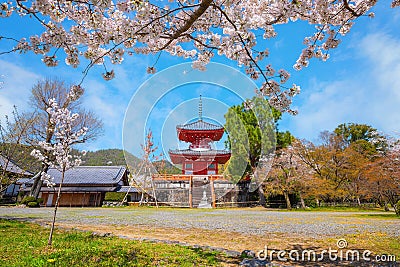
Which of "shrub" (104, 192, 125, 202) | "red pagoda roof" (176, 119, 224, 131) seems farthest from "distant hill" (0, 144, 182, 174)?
"red pagoda roof" (176, 119, 224, 131)

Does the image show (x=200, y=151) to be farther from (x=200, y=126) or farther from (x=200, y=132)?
(x=200, y=126)

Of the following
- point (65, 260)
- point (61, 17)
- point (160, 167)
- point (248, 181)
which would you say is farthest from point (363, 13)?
point (160, 167)

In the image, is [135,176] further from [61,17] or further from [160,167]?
[61,17]

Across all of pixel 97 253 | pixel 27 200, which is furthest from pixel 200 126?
pixel 97 253

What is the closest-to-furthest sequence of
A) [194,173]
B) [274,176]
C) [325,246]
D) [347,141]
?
1. [325,246]
2. [274,176]
3. [194,173]
4. [347,141]

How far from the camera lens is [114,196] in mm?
21984

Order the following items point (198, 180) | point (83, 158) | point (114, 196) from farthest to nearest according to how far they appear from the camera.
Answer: point (114, 196)
point (198, 180)
point (83, 158)

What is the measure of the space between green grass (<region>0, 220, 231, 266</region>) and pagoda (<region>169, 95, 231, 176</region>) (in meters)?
17.3

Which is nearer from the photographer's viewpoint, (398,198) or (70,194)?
(398,198)

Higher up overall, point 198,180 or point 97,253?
point 198,180

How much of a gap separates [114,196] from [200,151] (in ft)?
28.2

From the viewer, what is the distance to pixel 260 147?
19016mm

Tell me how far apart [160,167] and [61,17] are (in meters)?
22.8

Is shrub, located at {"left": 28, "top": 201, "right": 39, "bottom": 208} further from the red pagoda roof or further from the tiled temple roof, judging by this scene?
the tiled temple roof
